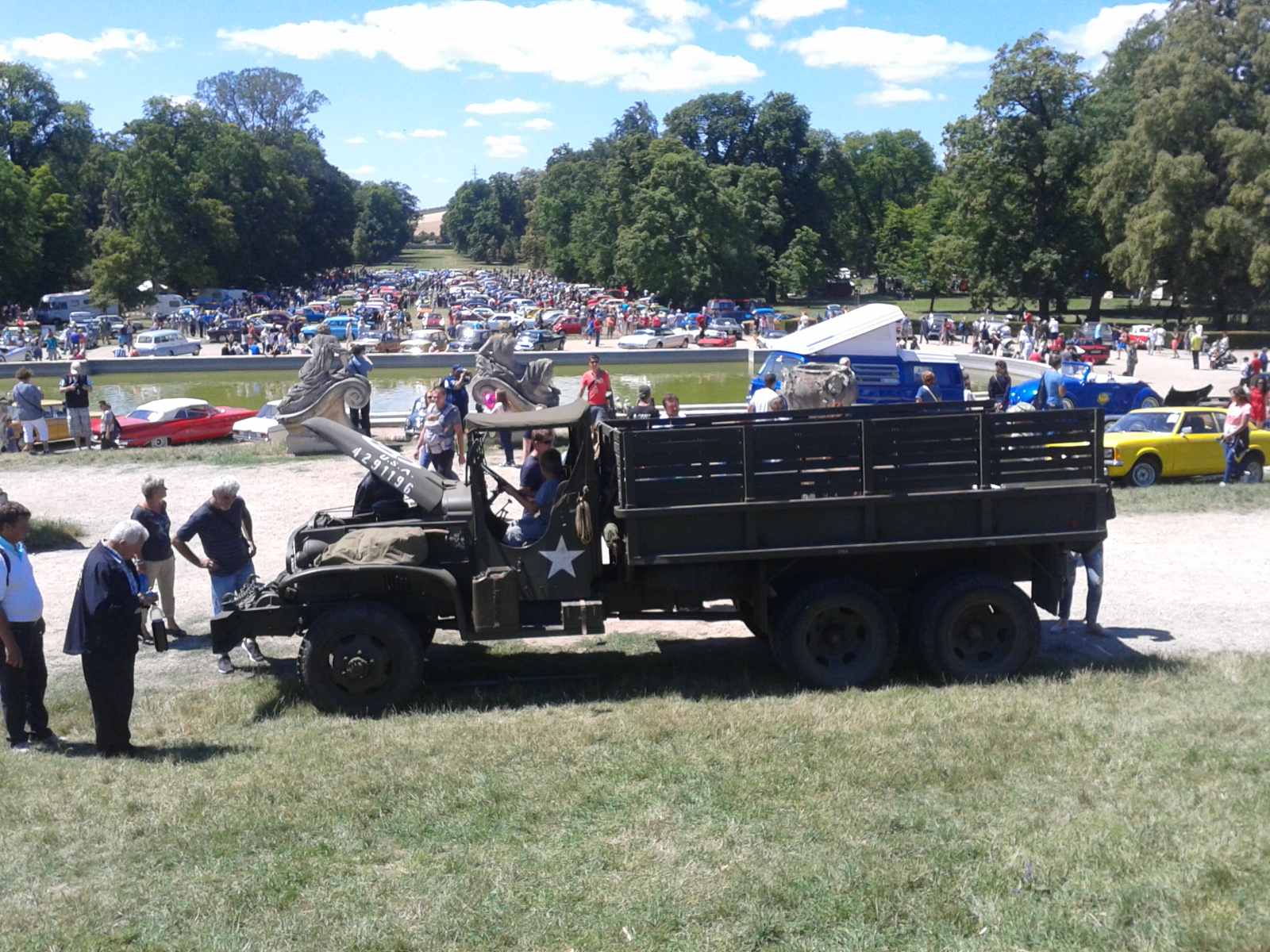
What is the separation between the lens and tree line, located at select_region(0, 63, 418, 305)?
79375 millimetres

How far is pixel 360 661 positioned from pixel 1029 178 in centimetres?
6488

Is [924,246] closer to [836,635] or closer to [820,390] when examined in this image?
[820,390]

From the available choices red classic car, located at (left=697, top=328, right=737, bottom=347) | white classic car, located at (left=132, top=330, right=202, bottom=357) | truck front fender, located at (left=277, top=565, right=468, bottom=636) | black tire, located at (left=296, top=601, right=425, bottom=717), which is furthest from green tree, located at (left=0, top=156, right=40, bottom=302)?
black tire, located at (left=296, top=601, right=425, bottom=717)

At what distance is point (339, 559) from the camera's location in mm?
8570

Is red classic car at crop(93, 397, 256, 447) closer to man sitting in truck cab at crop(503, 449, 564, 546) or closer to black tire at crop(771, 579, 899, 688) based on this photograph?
man sitting in truck cab at crop(503, 449, 564, 546)

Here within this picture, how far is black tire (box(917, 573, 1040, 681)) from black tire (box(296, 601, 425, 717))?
3.76 metres

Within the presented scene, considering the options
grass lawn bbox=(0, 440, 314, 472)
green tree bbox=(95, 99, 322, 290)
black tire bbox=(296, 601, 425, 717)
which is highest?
green tree bbox=(95, 99, 322, 290)

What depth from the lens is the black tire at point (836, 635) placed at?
28.7ft

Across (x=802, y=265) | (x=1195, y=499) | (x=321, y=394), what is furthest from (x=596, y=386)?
(x=802, y=265)

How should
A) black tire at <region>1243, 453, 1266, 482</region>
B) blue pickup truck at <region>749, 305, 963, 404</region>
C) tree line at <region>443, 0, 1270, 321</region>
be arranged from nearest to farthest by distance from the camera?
1. black tire at <region>1243, 453, 1266, 482</region>
2. blue pickup truck at <region>749, 305, 963, 404</region>
3. tree line at <region>443, 0, 1270, 321</region>

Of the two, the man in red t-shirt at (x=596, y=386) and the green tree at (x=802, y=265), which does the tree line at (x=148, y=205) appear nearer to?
the green tree at (x=802, y=265)

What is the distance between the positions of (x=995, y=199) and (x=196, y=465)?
5471 cm

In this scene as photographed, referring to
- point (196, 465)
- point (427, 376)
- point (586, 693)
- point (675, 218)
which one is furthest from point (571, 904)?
point (675, 218)

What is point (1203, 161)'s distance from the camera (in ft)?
180
